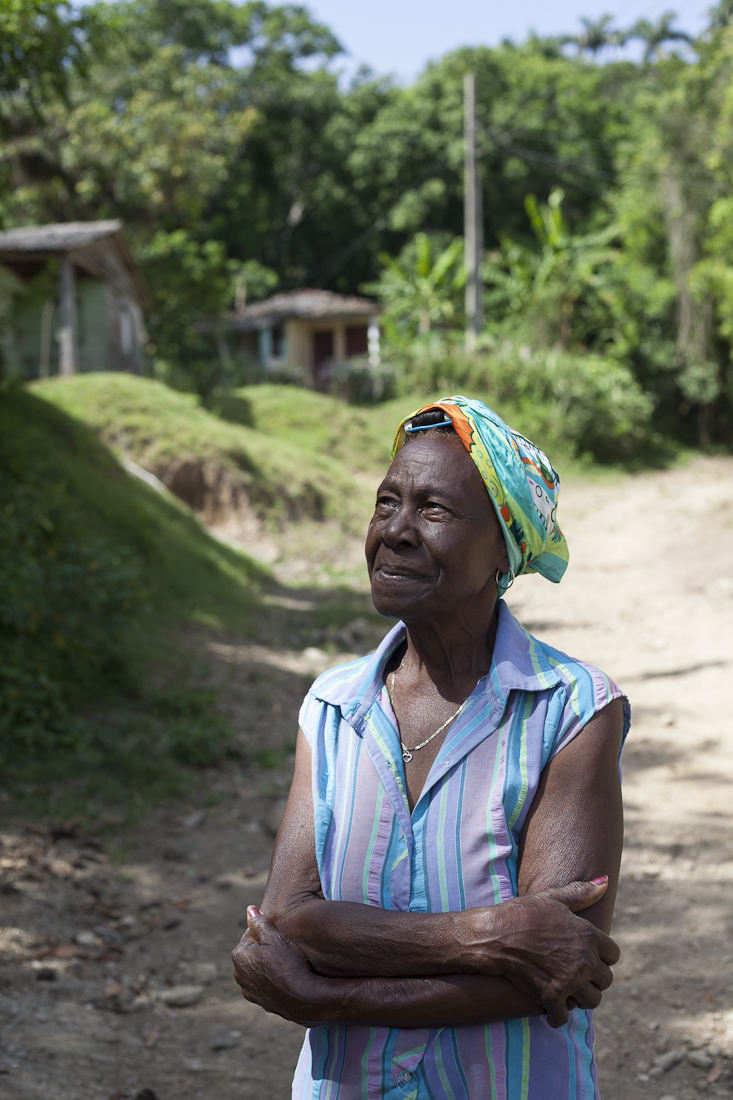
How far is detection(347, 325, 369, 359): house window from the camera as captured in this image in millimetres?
32312

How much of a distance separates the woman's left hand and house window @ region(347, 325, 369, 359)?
31.5 m

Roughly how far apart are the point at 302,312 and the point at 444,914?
29.8m

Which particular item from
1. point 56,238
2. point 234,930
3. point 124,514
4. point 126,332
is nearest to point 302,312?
point 126,332

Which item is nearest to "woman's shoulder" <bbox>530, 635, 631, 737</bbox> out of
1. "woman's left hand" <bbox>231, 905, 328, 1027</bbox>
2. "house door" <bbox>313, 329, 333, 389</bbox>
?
"woman's left hand" <bbox>231, 905, 328, 1027</bbox>

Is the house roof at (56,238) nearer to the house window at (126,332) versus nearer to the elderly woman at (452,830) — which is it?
the house window at (126,332)

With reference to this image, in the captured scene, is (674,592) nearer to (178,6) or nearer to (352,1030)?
(352,1030)

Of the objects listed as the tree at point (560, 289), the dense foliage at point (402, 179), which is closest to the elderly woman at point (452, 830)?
the dense foliage at point (402, 179)

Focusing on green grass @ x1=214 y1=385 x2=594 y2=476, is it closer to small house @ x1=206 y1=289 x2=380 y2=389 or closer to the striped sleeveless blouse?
small house @ x1=206 y1=289 x2=380 y2=389

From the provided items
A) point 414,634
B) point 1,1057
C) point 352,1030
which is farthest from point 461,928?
point 1,1057

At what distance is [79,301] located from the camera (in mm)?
18844

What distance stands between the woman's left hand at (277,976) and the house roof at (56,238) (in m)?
16.3

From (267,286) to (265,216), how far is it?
346 cm

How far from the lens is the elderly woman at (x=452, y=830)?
1381 millimetres

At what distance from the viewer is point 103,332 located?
61.8 feet
